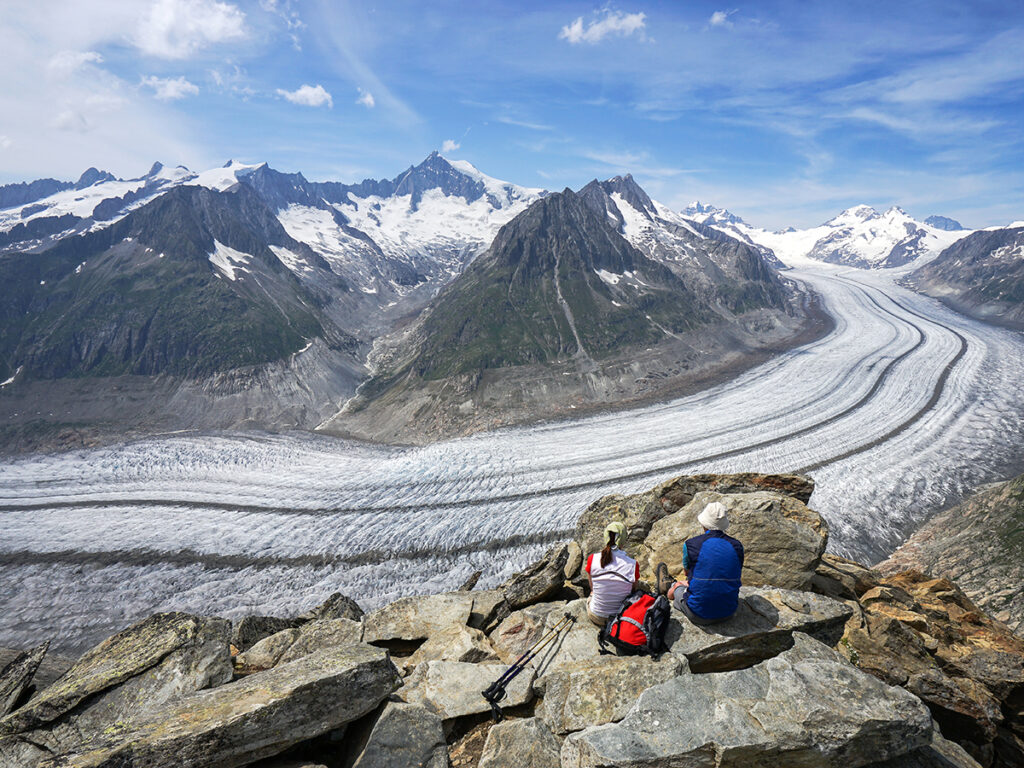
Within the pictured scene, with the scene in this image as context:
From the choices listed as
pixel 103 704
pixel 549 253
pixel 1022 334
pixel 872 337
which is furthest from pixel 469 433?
pixel 1022 334

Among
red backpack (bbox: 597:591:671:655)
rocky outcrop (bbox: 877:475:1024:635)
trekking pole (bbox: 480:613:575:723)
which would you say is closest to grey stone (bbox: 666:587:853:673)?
red backpack (bbox: 597:591:671:655)

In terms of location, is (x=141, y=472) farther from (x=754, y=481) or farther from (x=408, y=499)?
(x=754, y=481)

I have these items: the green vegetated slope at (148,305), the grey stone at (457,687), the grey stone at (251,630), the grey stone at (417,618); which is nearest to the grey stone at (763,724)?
the grey stone at (457,687)

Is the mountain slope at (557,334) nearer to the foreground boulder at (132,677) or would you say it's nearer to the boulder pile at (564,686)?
the boulder pile at (564,686)

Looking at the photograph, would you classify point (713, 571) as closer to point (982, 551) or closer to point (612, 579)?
point (612, 579)

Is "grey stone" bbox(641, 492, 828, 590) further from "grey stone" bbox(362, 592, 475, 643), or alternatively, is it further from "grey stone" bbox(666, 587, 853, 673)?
"grey stone" bbox(362, 592, 475, 643)

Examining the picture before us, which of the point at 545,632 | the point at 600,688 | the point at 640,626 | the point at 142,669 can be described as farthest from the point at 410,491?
the point at 600,688
